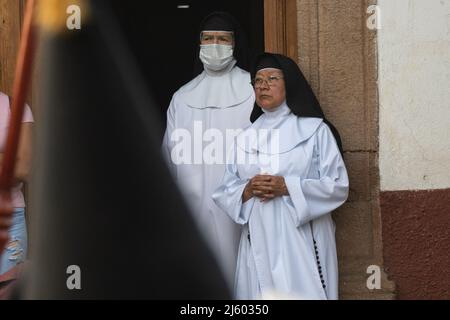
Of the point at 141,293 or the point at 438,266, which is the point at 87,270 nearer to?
the point at 141,293

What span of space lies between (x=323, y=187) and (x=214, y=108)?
36.5 inches

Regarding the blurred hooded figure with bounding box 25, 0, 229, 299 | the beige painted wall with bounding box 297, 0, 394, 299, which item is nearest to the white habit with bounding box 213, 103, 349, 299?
the beige painted wall with bounding box 297, 0, 394, 299

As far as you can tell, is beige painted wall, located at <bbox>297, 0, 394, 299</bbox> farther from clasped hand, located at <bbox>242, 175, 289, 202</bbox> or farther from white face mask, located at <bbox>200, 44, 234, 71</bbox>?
Answer: clasped hand, located at <bbox>242, 175, 289, 202</bbox>

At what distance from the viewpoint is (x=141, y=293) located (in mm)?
1573

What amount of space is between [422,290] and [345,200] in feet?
2.50

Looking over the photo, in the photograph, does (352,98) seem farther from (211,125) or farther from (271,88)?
(211,125)

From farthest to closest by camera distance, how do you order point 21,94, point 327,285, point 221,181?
point 221,181 < point 327,285 < point 21,94

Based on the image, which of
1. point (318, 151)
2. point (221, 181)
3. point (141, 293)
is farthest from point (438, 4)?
point (141, 293)

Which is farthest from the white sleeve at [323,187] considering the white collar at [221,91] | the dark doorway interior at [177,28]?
the dark doorway interior at [177,28]

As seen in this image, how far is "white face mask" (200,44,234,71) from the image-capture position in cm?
509

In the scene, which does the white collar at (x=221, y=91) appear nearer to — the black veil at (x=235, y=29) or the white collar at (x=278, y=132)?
the black veil at (x=235, y=29)

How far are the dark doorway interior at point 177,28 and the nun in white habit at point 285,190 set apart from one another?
0.66 metres

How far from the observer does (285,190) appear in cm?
449

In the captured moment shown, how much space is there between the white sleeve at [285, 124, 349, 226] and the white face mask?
0.77m
